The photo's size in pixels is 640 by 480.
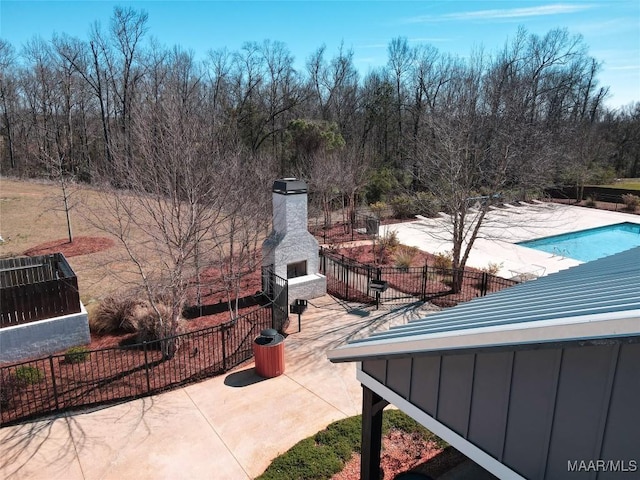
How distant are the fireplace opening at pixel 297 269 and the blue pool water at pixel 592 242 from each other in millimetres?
13050

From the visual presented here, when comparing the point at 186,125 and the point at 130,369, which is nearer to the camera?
the point at 130,369

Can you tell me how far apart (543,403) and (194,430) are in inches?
213

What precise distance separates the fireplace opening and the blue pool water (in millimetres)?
13050

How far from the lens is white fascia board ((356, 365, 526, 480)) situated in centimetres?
301

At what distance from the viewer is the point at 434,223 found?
24.1m

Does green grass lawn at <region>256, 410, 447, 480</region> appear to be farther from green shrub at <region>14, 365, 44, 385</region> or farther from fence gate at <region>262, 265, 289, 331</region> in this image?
green shrub at <region>14, 365, 44, 385</region>

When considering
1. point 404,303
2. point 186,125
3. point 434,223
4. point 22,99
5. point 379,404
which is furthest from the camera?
point 22,99

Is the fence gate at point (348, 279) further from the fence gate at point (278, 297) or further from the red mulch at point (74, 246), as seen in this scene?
the red mulch at point (74, 246)

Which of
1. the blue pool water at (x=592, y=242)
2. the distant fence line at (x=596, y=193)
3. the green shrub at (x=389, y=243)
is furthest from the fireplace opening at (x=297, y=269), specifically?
the distant fence line at (x=596, y=193)

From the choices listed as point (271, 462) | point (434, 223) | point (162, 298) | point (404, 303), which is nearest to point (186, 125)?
point (162, 298)

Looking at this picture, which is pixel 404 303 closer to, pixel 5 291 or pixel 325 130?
pixel 5 291

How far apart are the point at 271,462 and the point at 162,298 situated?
5503 millimetres

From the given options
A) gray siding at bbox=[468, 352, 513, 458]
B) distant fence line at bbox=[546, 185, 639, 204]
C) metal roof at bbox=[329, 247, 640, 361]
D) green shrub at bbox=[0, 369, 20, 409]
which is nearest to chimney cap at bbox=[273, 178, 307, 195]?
green shrub at bbox=[0, 369, 20, 409]

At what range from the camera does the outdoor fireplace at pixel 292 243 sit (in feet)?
36.5
